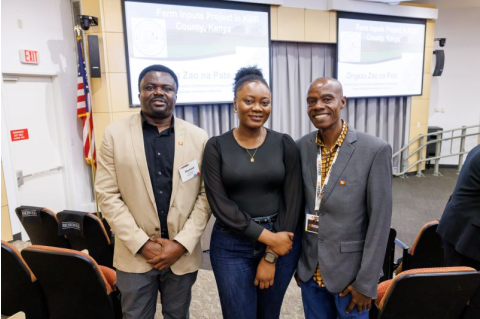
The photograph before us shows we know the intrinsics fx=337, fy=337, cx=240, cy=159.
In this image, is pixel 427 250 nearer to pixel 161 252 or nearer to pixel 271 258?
pixel 271 258

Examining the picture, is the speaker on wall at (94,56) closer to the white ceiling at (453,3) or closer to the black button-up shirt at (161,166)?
the black button-up shirt at (161,166)

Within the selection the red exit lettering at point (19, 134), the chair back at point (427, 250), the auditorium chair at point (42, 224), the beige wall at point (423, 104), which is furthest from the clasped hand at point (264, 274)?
the beige wall at point (423, 104)

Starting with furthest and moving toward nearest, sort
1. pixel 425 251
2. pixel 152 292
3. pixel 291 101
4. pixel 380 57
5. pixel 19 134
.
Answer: pixel 380 57 → pixel 291 101 → pixel 19 134 → pixel 425 251 → pixel 152 292

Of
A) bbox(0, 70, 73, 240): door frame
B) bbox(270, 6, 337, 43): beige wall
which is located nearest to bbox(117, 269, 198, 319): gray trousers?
bbox(0, 70, 73, 240): door frame

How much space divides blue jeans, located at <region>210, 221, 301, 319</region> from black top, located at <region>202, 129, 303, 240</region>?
9 centimetres

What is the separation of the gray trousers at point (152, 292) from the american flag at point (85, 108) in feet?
10.4

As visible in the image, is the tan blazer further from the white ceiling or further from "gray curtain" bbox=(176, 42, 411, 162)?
the white ceiling

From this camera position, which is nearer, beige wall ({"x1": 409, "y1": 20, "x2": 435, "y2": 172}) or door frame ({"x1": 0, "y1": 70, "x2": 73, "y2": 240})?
→ door frame ({"x1": 0, "y1": 70, "x2": 73, "y2": 240})

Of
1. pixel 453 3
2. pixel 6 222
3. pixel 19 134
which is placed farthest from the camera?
pixel 453 3

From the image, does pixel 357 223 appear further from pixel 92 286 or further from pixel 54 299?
pixel 54 299

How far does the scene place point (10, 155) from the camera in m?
3.90

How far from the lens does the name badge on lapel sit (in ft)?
5.11

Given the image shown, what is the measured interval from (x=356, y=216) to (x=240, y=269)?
0.55m

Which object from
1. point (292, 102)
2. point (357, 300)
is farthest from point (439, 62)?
point (357, 300)
